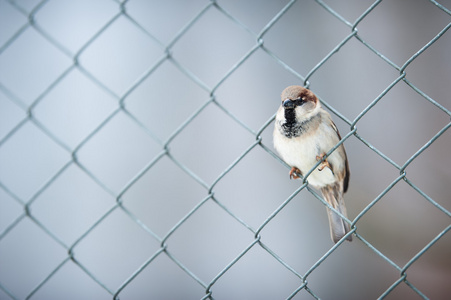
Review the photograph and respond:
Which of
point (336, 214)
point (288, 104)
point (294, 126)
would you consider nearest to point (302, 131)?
point (294, 126)

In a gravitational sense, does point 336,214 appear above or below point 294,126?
below

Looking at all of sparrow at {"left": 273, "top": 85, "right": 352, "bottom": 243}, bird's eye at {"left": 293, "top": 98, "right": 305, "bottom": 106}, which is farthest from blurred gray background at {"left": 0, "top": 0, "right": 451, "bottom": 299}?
bird's eye at {"left": 293, "top": 98, "right": 305, "bottom": 106}

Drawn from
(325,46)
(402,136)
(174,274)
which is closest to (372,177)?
(402,136)

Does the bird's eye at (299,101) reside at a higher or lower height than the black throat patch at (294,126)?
higher

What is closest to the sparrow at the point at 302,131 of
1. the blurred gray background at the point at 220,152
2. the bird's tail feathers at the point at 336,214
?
the bird's tail feathers at the point at 336,214

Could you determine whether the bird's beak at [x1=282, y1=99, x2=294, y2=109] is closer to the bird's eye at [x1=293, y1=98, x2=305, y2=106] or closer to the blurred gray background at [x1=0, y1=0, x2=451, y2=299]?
the bird's eye at [x1=293, y1=98, x2=305, y2=106]

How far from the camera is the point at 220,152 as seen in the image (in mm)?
3119

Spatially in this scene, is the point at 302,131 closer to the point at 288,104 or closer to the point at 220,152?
the point at 288,104

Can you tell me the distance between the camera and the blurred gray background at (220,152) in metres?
2.98

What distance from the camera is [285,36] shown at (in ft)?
10.2

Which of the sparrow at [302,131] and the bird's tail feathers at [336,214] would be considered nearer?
the sparrow at [302,131]

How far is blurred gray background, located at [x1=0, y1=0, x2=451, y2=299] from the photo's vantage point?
2.98 meters

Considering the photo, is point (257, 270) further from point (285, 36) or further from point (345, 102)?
point (285, 36)

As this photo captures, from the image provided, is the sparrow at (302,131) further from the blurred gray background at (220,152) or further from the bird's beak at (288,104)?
the blurred gray background at (220,152)
